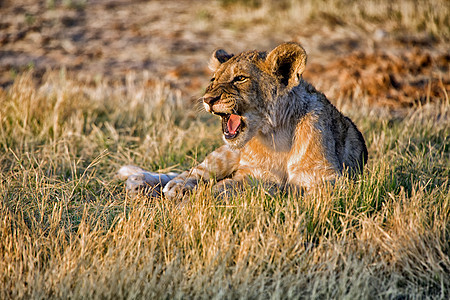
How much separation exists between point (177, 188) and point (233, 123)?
29.9 inches

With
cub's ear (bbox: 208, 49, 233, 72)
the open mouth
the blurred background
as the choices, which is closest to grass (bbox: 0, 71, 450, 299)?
the open mouth

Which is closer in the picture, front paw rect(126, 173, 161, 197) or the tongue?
the tongue

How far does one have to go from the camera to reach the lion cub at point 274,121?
438 centimetres

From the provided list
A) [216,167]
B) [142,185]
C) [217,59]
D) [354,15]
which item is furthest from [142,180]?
[354,15]

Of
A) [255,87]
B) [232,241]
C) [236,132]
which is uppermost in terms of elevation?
Result: [255,87]

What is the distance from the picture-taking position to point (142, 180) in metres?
4.92

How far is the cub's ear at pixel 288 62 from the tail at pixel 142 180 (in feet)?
4.47

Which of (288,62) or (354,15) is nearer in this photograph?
(288,62)

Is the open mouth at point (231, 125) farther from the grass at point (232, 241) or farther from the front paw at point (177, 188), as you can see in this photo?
the front paw at point (177, 188)

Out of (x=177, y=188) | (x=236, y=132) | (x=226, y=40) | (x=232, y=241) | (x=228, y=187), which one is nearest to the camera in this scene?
(x=232, y=241)

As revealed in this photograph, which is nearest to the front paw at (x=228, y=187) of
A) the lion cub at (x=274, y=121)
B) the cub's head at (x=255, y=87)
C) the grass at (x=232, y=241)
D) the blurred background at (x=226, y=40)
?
the lion cub at (x=274, y=121)

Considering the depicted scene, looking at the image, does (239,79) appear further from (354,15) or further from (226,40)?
(354,15)

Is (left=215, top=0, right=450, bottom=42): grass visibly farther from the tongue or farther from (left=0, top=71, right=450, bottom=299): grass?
the tongue

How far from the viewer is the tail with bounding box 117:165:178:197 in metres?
4.79
